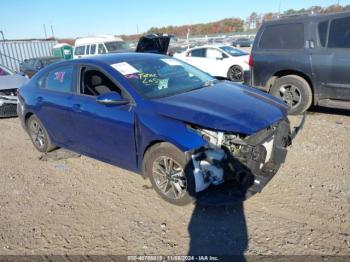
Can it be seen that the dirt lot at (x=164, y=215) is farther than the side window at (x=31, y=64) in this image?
No

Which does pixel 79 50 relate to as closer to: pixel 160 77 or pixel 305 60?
pixel 305 60

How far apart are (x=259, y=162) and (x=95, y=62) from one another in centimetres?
245

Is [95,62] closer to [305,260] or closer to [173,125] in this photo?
[173,125]

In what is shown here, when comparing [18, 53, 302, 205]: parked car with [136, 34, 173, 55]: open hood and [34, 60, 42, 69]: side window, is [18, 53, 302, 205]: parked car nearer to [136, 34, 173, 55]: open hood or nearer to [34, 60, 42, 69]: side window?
[136, 34, 173, 55]: open hood

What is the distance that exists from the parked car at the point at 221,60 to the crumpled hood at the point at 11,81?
6.92 metres

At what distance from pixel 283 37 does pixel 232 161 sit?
433 cm

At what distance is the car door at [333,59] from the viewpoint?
5.67 meters

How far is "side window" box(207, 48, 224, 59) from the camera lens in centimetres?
1275

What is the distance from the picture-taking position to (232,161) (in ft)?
10.4

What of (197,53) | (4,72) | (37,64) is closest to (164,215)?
(4,72)

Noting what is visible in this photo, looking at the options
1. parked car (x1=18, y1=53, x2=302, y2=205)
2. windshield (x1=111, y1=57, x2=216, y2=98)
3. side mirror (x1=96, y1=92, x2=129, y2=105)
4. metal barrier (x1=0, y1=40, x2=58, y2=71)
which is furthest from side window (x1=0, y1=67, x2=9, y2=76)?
metal barrier (x1=0, y1=40, x2=58, y2=71)

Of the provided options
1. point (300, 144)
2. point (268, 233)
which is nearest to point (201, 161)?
point (268, 233)

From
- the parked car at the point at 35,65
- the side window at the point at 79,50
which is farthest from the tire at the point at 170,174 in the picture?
the side window at the point at 79,50

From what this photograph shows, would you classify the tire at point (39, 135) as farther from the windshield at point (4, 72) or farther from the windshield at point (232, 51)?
the windshield at point (232, 51)
